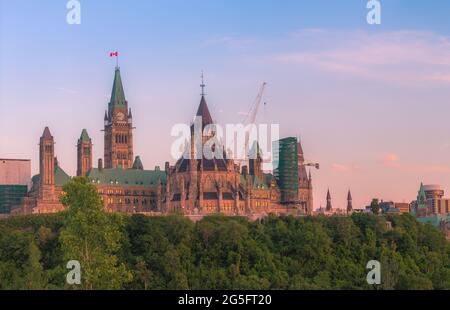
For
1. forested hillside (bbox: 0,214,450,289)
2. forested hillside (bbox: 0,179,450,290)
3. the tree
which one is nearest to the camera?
the tree

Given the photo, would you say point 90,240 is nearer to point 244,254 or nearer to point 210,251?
point 210,251

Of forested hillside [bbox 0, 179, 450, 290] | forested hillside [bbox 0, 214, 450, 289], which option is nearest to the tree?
forested hillside [bbox 0, 179, 450, 290]

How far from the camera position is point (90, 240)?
12656 cm

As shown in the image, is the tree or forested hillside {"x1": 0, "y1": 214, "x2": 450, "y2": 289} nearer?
the tree

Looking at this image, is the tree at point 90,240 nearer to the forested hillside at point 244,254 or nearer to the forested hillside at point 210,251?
the forested hillside at point 210,251

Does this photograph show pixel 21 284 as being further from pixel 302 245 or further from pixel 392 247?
pixel 392 247

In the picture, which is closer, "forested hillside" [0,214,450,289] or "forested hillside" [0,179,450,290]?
"forested hillside" [0,179,450,290]

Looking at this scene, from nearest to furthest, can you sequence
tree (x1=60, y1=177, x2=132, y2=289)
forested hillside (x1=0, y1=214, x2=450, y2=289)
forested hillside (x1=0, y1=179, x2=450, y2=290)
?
tree (x1=60, y1=177, x2=132, y2=289)
forested hillside (x1=0, y1=179, x2=450, y2=290)
forested hillside (x1=0, y1=214, x2=450, y2=289)

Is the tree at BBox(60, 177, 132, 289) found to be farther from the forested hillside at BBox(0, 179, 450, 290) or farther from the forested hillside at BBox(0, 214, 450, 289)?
the forested hillside at BBox(0, 214, 450, 289)

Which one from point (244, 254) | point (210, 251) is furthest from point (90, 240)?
point (244, 254)

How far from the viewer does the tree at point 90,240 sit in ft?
407

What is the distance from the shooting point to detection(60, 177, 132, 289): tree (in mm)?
124125

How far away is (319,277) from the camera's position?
482 ft
